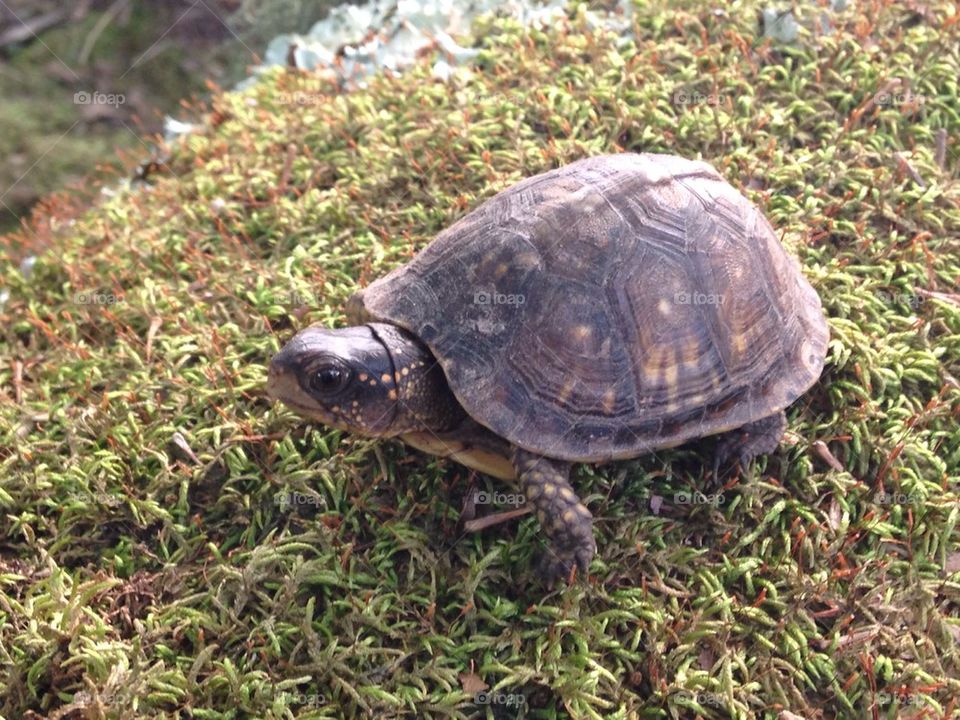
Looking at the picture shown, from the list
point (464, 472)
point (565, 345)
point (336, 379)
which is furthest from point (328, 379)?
point (565, 345)

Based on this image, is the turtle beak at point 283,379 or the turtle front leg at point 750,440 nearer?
the turtle beak at point 283,379

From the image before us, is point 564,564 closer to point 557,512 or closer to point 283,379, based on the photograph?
point 557,512

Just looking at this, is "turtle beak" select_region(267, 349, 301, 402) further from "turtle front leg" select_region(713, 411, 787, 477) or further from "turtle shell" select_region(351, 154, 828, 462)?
"turtle front leg" select_region(713, 411, 787, 477)

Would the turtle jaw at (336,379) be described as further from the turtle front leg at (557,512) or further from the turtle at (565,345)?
the turtle front leg at (557,512)

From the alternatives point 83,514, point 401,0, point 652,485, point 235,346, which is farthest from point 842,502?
point 401,0

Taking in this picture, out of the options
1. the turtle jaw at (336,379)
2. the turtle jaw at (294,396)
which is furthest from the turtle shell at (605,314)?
the turtle jaw at (294,396)

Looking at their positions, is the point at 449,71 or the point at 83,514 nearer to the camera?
the point at 83,514

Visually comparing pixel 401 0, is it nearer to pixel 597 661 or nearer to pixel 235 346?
pixel 235 346
